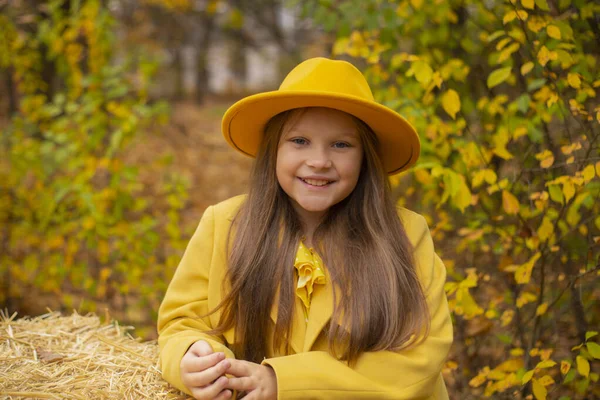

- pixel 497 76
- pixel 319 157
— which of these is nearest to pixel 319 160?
pixel 319 157

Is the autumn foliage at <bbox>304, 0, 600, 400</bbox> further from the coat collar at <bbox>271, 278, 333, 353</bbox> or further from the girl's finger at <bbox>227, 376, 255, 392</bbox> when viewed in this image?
the girl's finger at <bbox>227, 376, 255, 392</bbox>

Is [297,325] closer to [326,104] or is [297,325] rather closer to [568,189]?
[326,104]

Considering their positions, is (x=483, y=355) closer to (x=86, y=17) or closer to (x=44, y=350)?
(x=44, y=350)

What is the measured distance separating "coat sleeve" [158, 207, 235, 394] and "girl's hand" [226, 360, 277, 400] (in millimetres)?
140

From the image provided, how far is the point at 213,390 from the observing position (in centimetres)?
194

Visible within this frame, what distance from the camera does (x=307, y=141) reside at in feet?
7.18

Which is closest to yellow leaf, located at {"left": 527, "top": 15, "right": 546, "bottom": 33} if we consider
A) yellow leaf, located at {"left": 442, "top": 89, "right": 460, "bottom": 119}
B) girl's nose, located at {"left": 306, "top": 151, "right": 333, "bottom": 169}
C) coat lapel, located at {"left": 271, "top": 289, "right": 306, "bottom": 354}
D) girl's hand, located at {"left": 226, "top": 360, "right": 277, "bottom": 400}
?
yellow leaf, located at {"left": 442, "top": 89, "right": 460, "bottom": 119}

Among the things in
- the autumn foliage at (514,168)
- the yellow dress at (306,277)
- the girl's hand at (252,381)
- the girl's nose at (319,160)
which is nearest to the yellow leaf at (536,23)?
the autumn foliage at (514,168)

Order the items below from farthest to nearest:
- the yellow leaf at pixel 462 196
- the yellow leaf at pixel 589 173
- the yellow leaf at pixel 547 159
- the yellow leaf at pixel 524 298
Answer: the yellow leaf at pixel 524 298, the yellow leaf at pixel 462 196, the yellow leaf at pixel 547 159, the yellow leaf at pixel 589 173

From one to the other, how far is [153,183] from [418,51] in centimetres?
562

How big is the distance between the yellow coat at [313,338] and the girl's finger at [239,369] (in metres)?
0.07

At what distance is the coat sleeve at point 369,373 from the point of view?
1.98 meters

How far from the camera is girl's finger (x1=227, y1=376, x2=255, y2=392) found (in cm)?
196

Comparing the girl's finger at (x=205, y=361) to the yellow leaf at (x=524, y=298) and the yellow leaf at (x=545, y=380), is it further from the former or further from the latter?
the yellow leaf at (x=524, y=298)
